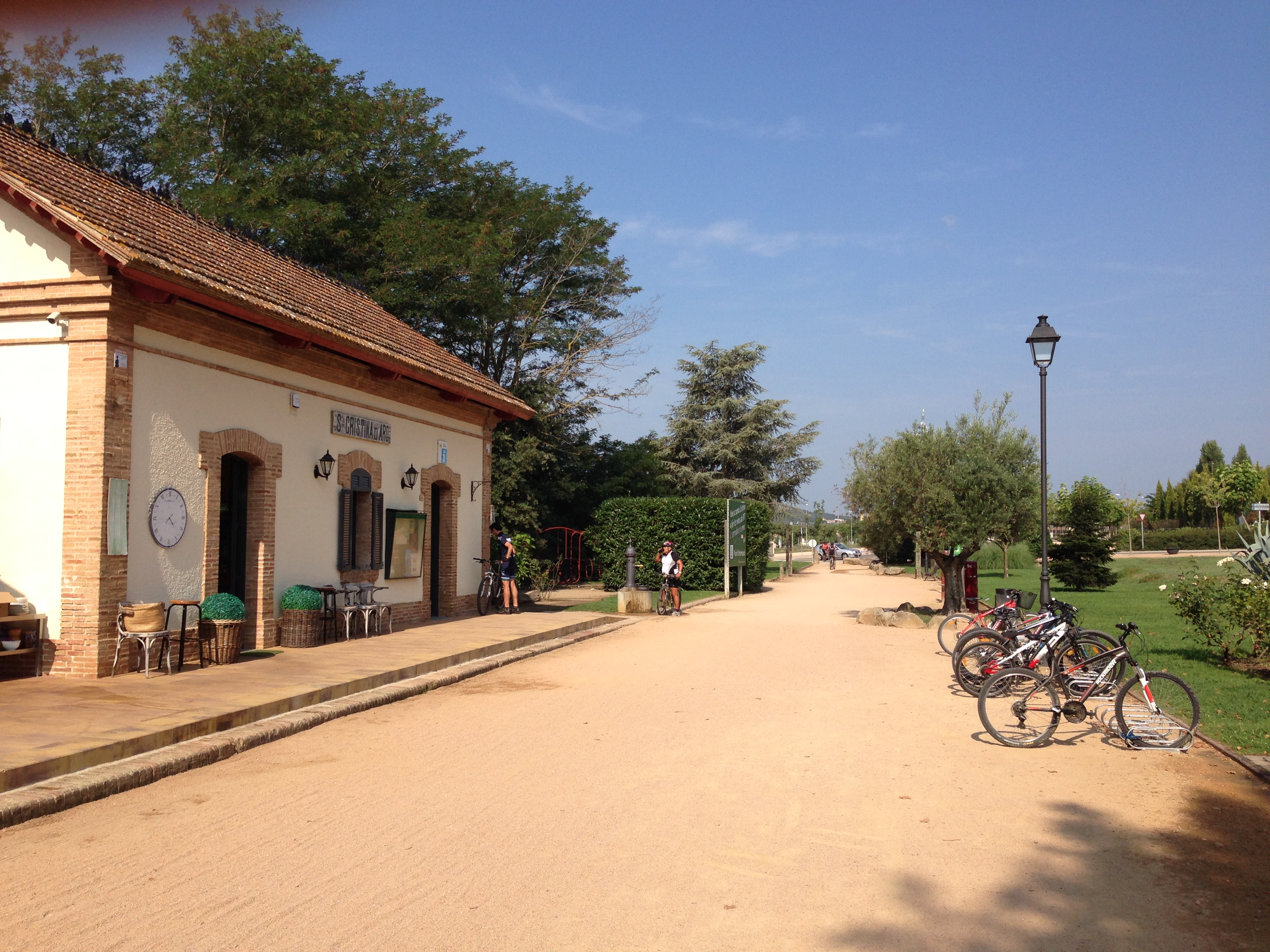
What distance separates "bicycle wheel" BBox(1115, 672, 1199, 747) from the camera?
7766 mm

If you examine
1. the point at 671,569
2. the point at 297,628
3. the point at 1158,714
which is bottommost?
the point at 1158,714

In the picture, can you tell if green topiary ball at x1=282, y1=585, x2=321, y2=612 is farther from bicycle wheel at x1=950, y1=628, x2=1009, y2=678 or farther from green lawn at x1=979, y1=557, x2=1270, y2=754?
green lawn at x1=979, y1=557, x2=1270, y2=754

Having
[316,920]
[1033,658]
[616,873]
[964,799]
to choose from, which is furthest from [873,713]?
[316,920]

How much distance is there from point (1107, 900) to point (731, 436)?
142 ft

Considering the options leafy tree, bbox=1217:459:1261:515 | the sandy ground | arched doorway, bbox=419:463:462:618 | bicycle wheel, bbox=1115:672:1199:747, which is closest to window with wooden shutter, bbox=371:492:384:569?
arched doorway, bbox=419:463:462:618

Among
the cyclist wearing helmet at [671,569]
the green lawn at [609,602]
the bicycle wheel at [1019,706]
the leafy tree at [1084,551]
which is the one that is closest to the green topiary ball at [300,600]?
the green lawn at [609,602]

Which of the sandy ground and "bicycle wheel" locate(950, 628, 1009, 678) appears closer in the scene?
the sandy ground

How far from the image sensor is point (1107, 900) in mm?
4461

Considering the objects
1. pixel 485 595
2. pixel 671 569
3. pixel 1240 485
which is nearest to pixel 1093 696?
pixel 485 595

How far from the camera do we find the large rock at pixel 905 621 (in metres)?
18.9

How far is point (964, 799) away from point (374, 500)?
38.0ft

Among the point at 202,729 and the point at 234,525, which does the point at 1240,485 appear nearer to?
the point at 234,525

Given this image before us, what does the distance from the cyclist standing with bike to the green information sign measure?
30.8ft

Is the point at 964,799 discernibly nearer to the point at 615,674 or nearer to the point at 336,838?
the point at 336,838
